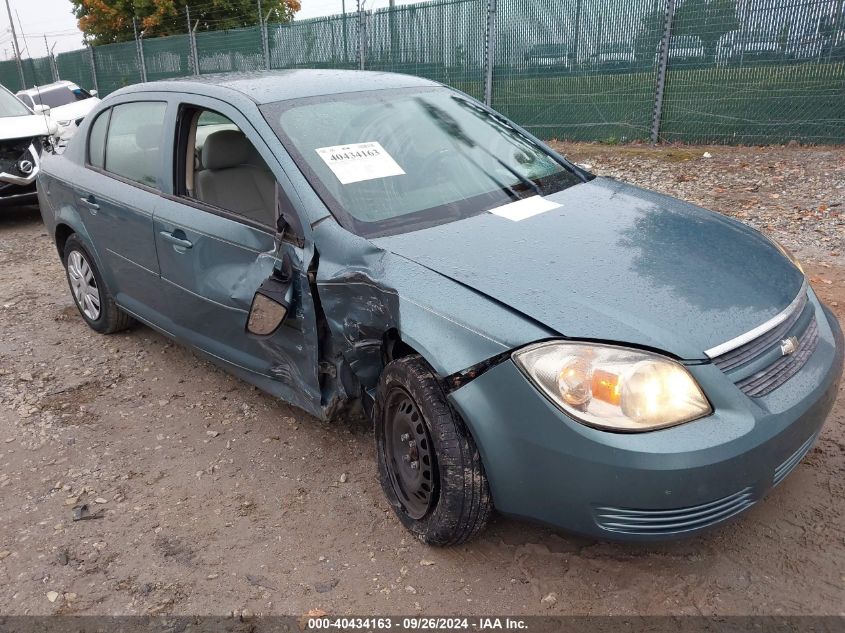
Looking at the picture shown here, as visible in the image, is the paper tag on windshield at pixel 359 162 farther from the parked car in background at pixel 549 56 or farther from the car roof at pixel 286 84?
the parked car in background at pixel 549 56

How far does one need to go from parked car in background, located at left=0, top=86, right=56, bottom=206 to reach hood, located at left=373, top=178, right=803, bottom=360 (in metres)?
6.95

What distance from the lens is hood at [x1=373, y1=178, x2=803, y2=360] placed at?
211 centimetres

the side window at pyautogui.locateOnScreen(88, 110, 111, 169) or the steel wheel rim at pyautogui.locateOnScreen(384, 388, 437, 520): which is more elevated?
the side window at pyautogui.locateOnScreen(88, 110, 111, 169)

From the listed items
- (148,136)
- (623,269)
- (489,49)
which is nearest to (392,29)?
(489,49)

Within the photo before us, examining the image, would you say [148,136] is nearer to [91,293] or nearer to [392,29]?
[91,293]

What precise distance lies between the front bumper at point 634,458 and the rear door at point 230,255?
980 mm

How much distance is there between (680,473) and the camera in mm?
1948

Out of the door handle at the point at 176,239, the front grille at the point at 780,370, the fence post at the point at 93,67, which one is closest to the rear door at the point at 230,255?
the door handle at the point at 176,239

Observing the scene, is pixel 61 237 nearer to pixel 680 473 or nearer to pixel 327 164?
pixel 327 164

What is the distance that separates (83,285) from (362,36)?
9610 millimetres

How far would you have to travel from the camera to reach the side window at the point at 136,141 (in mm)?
3641

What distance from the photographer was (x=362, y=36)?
1284 cm

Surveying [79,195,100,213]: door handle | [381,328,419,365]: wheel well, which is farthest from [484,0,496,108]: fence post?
[381,328,419,365]: wheel well

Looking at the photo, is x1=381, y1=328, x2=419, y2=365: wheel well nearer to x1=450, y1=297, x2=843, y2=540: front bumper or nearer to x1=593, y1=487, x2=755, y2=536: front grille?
x1=450, y1=297, x2=843, y2=540: front bumper
